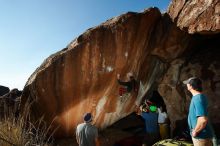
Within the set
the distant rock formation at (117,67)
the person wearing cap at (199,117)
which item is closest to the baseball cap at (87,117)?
the person wearing cap at (199,117)

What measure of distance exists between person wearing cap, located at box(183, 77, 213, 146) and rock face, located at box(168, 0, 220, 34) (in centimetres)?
319

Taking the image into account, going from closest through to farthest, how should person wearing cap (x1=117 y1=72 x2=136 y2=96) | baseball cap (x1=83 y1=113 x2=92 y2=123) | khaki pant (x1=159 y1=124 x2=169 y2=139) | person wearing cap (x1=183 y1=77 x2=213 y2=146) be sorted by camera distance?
person wearing cap (x1=183 y1=77 x2=213 y2=146)
baseball cap (x1=83 y1=113 x2=92 y2=123)
khaki pant (x1=159 y1=124 x2=169 y2=139)
person wearing cap (x1=117 y1=72 x2=136 y2=96)

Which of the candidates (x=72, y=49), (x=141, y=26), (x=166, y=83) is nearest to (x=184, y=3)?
(x=141, y=26)

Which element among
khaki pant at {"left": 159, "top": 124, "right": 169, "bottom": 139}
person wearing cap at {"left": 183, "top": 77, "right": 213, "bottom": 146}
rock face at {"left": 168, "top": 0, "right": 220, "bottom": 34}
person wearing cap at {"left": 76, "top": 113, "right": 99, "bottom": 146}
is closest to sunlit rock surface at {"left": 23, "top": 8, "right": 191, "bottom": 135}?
rock face at {"left": 168, "top": 0, "right": 220, "bottom": 34}

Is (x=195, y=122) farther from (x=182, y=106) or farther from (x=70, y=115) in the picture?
(x=70, y=115)

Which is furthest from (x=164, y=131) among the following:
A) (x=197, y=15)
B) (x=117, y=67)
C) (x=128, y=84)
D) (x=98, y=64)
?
(x=197, y=15)

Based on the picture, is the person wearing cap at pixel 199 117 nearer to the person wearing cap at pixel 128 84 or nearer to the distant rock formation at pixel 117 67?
the distant rock formation at pixel 117 67

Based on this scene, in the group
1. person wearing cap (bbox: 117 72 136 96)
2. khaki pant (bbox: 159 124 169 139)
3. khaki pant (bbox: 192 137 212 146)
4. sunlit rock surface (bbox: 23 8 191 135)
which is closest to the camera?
khaki pant (bbox: 192 137 212 146)

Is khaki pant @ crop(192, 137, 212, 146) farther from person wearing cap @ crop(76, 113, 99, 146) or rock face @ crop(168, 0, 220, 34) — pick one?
rock face @ crop(168, 0, 220, 34)

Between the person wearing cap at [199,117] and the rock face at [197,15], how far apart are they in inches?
125

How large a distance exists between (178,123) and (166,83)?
1200 mm

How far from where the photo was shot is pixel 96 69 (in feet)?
29.6

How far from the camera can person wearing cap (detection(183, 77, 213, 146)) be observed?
177 inches

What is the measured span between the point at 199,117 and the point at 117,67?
4.81 metres
